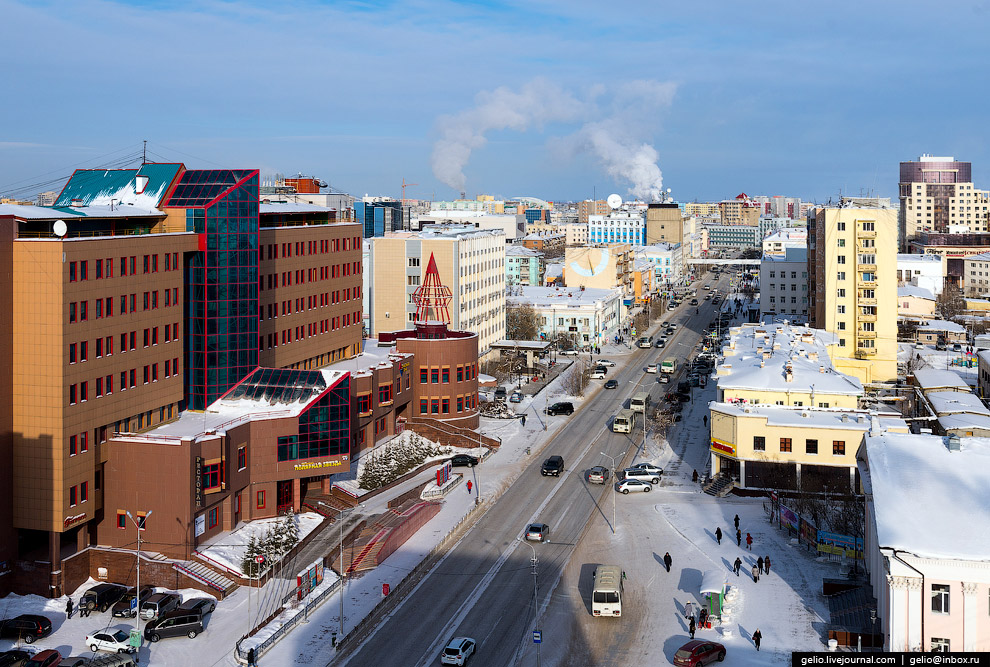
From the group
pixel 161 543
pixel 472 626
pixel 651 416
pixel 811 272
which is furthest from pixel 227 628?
pixel 811 272

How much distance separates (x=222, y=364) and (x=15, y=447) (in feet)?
45.6

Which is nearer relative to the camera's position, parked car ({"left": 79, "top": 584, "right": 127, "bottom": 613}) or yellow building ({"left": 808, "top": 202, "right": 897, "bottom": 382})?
parked car ({"left": 79, "top": 584, "right": 127, "bottom": 613})

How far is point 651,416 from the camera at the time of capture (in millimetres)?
87000

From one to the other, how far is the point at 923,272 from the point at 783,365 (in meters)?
106

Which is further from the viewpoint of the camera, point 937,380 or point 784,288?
point 784,288

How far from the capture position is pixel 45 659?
41031mm

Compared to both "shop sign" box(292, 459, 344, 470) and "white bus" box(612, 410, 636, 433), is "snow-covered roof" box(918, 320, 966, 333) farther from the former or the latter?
"shop sign" box(292, 459, 344, 470)

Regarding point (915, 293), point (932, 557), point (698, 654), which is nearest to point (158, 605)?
point (698, 654)

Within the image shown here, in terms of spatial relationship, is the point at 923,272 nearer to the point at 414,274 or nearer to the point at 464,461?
the point at 414,274

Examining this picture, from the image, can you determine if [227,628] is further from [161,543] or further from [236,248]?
[236,248]

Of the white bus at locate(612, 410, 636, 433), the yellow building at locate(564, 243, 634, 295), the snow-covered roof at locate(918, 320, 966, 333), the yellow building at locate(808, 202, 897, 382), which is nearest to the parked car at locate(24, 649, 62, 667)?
the white bus at locate(612, 410, 636, 433)

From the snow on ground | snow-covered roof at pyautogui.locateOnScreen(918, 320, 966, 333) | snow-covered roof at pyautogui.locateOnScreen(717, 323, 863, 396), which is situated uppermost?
snow-covered roof at pyautogui.locateOnScreen(918, 320, 966, 333)

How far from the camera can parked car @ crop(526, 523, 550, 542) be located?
5656 cm

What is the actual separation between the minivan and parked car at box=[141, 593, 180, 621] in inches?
31.1
